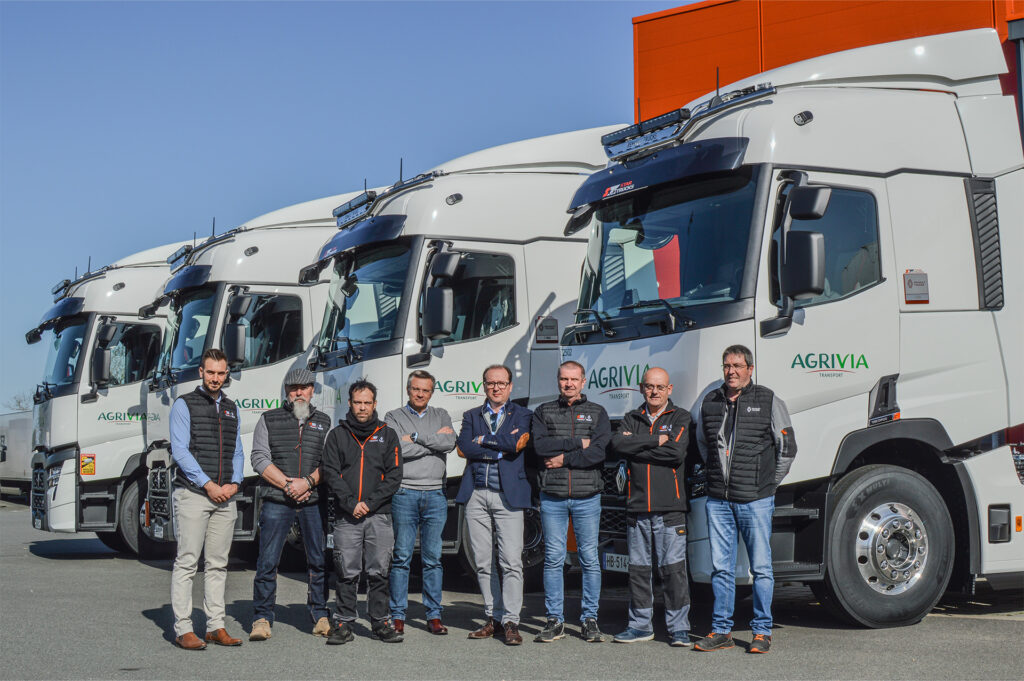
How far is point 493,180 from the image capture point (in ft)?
35.1

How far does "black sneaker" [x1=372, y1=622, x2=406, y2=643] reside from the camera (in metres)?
7.77

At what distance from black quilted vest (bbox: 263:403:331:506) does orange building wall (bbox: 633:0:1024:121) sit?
442cm

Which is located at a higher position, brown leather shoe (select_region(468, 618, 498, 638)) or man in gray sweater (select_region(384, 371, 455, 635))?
man in gray sweater (select_region(384, 371, 455, 635))

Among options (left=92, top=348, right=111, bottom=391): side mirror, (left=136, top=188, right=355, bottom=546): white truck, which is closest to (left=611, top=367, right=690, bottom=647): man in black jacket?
(left=136, top=188, right=355, bottom=546): white truck

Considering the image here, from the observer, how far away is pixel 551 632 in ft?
25.5

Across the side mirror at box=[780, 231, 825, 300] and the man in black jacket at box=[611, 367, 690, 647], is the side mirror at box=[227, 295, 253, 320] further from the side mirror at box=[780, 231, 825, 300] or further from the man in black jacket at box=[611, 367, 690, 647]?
the side mirror at box=[780, 231, 825, 300]

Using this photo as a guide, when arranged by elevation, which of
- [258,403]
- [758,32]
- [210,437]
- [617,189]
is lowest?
[210,437]

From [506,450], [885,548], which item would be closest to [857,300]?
[885,548]

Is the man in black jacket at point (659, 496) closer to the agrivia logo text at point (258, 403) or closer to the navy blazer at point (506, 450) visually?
the navy blazer at point (506, 450)

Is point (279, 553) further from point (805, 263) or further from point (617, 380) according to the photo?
point (805, 263)

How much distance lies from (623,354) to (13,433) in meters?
22.7

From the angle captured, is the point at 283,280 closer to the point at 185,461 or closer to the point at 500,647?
the point at 185,461

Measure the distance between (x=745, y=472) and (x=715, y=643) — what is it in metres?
1.09

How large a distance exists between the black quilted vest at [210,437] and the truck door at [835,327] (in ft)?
11.2
